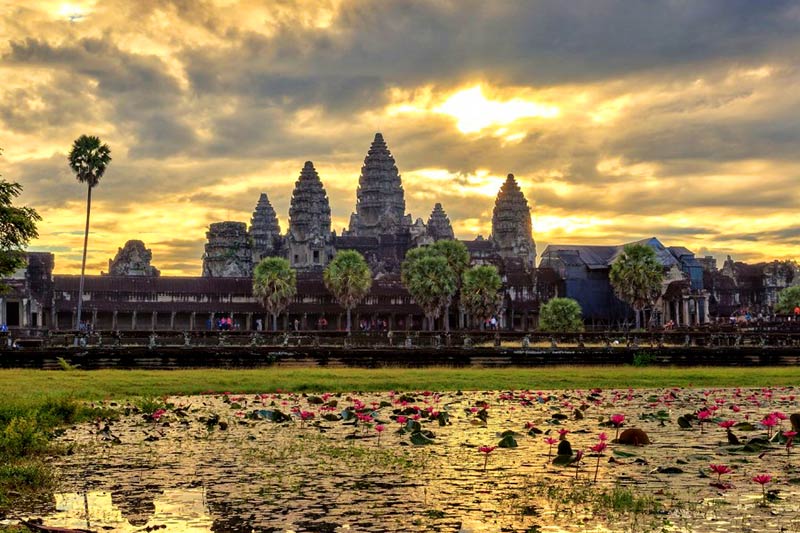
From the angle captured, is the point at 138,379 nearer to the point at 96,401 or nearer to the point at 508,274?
the point at 96,401

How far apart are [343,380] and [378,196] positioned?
129 m

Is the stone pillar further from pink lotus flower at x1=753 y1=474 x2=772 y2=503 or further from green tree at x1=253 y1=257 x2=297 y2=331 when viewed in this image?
pink lotus flower at x1=753 y1=474 x2=772 y2=503

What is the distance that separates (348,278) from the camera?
295ft

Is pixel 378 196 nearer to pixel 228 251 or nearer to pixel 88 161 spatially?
pixel 228 251

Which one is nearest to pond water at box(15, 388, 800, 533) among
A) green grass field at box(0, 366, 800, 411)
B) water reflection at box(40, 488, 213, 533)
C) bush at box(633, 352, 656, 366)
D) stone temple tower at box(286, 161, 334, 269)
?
water reflection at box(40, 488, 213, 533)

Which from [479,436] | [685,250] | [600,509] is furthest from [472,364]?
[685,250]

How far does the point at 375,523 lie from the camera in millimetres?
9617

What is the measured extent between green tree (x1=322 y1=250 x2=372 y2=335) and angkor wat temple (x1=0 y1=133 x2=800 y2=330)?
26.0 feet

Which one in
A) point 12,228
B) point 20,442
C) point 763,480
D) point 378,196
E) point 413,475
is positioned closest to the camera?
point 763,480

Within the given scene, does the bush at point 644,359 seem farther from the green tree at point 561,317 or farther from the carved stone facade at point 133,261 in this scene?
the carved stone facade at point 133,261

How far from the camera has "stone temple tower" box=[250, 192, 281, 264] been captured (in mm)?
152750

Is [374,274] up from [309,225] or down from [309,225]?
down

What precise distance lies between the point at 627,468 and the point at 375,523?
436 centimetres

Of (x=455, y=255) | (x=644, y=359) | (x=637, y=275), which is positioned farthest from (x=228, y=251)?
(x=644, y=359)
